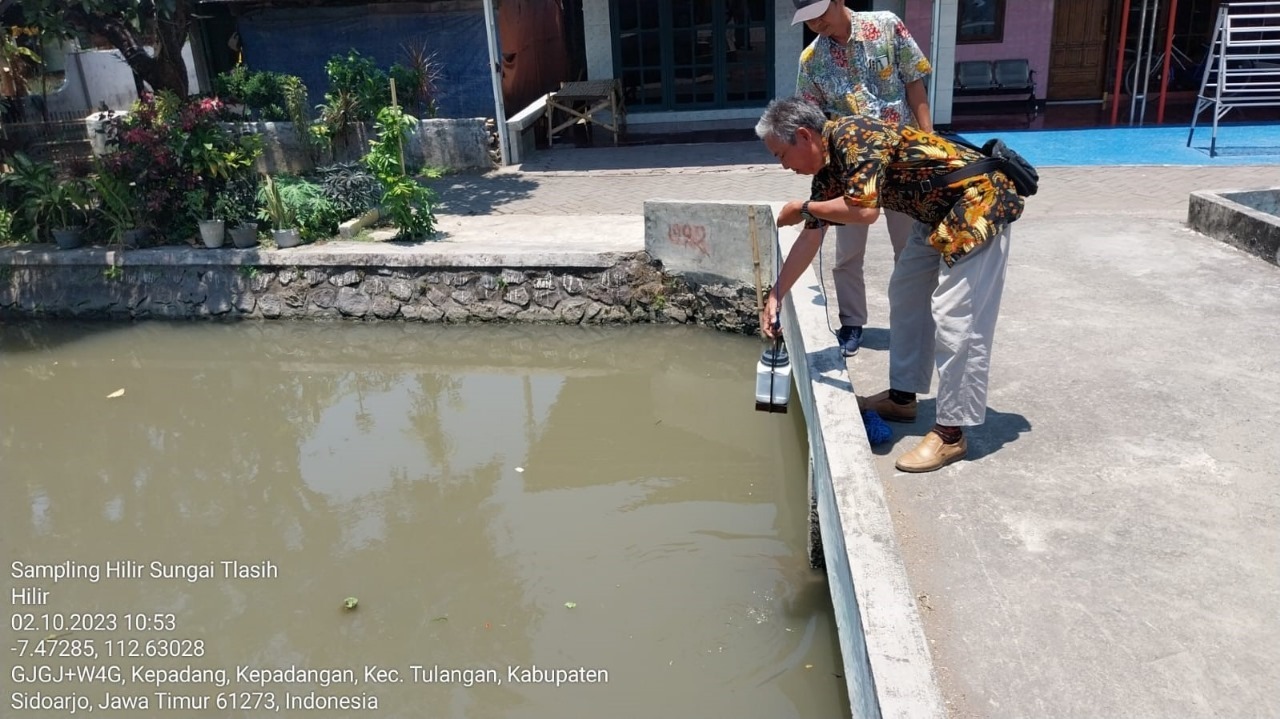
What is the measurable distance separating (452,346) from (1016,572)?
578cm

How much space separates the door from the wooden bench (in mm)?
800

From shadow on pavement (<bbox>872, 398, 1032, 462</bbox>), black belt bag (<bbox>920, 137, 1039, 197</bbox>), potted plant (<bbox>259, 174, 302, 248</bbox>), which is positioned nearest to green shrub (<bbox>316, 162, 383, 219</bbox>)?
potted plant (<bbox>259, 174, 302, 248</bbox>)

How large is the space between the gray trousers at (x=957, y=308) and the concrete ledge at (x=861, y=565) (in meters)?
0.38

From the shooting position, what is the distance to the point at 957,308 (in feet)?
10.9

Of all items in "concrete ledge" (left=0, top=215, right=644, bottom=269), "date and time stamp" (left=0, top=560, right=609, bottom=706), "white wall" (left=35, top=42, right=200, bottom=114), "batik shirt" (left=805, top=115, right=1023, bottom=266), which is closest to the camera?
"batik shirt" (left=805, top=115, right=1023, bottom=266)

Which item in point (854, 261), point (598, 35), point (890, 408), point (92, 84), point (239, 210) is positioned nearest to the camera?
point (890, 408)

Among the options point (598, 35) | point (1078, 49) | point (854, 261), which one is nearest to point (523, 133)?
point (598, 35)

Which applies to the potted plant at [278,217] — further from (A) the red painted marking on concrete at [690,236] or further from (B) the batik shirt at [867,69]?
(B) the batik shirt at [867,69]

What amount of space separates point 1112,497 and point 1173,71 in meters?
11.9

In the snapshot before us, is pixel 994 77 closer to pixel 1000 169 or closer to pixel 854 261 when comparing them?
pixel 854 261

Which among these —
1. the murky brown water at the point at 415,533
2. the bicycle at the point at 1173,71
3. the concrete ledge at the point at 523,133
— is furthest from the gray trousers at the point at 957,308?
the bicycle at the point at 1173,71

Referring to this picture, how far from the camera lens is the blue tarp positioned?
1238 centimetres

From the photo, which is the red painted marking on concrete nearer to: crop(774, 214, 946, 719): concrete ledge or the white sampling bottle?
crop(774, 214, 946, 719): concrete ledge

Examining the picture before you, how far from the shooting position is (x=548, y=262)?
7895 mm
